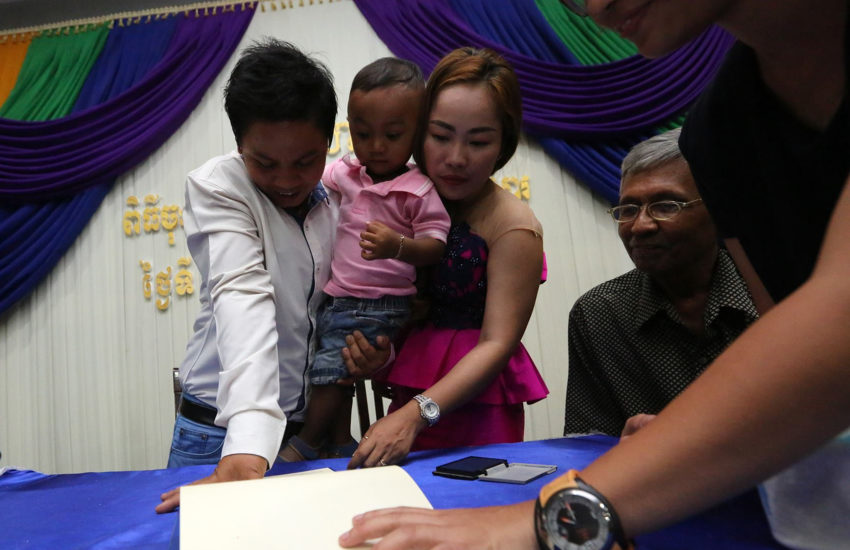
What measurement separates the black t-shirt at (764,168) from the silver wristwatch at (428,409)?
0.58 meters

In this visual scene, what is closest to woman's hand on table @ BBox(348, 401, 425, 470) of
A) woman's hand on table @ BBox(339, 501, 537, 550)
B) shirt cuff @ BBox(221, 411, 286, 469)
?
shirt cuff @ BBox(221, 411, 286, 469)

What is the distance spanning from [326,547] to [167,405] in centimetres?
338

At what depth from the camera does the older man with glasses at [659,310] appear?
1581mm

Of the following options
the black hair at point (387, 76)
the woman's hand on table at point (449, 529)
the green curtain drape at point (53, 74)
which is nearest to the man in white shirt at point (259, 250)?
the black hair at point (387, 76)

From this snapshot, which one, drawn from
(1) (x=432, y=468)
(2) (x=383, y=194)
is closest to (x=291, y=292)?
(2) (x=383, y=194)

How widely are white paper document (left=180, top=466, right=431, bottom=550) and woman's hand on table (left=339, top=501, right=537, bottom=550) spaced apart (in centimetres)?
4

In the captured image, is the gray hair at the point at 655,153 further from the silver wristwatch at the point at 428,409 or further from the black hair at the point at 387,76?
the silver wristwatch at the point at 428,409

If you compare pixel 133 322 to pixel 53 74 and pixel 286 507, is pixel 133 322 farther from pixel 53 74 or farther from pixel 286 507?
pixel 286 507

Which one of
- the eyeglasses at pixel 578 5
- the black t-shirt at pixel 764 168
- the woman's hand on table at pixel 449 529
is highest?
the eyeglasses at pixel 578 5

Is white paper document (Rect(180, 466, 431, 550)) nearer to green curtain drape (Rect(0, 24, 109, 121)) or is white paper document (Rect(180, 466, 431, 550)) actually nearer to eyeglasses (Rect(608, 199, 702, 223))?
eyeglasses (Rect(608, 199, 702, 223))

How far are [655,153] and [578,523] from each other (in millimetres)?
1316

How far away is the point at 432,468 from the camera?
1097 millimetres

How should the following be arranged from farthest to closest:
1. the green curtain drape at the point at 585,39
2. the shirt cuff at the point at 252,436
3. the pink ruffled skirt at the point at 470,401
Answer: the green curtain drape at the point at 585,39 < the pink ruffled skirt at the point at 470,401 < the shirt cuff at the point at 252,436

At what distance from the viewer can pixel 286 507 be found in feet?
2.53
